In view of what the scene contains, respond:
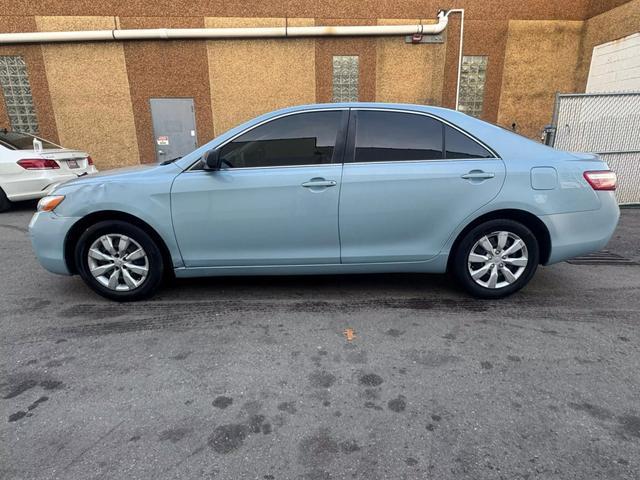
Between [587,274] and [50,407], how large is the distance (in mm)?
4815

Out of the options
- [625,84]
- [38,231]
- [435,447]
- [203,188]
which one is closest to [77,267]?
[38,231]

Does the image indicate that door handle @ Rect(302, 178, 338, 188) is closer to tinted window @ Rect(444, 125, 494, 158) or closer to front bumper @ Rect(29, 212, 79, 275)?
tinted window @ Rect(444, 125, 494, 158)

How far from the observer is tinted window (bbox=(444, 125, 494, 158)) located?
336 centimetres

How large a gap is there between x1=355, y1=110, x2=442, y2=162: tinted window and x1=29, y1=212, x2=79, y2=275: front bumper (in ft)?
8.34

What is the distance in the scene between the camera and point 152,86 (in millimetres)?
10164

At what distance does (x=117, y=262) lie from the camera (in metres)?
3.43

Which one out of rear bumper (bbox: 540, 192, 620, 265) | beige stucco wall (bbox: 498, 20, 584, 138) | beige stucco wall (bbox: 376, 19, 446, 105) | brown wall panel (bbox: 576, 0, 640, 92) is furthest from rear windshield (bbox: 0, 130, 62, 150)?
brown wall panel (bbox: 576, 0, 640, 92)

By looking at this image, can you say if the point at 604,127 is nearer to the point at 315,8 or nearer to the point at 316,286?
the point at 316,286

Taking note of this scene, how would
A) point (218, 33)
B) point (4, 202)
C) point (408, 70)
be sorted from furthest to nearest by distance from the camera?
point (408, 70) → point (218, 33) → point (4, 202)

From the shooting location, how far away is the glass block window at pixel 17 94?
9891 millimetres

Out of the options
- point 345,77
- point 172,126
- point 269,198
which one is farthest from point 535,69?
point 269,198

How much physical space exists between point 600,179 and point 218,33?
919 cm

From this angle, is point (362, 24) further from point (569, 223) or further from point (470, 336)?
point (470, 336)

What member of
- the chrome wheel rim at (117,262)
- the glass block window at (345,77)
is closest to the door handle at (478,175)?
the chrome wheel rim at (117,262)
